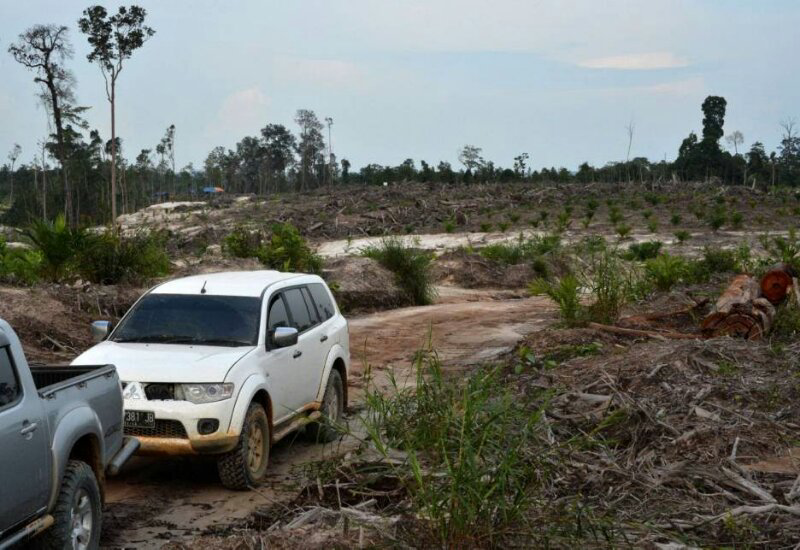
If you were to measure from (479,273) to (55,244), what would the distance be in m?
16.2

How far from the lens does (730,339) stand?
11.5 meters

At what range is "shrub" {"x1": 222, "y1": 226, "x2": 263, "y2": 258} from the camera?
24.5m

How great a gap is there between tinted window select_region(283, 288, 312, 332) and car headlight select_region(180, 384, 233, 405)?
1748mm

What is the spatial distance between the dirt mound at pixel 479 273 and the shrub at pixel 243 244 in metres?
6.74

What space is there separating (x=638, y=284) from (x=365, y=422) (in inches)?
528

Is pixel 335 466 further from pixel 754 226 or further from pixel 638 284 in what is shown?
pixel 754 226

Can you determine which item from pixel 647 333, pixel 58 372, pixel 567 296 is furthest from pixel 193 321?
pixel 567 296

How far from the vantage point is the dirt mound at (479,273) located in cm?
3022

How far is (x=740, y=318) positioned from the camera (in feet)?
40.5

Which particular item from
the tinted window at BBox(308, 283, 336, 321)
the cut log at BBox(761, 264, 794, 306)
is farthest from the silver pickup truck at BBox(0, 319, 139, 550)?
the cut log at BBox(761, 264, 794, 306)

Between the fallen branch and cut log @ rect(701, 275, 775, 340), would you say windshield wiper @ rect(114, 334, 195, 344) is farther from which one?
cut log @ rect(701, 275, 775, 340)

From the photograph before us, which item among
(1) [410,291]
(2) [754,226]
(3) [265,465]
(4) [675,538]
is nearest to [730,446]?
(4) [675,538]

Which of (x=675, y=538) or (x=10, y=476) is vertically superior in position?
(x=10, y=476)

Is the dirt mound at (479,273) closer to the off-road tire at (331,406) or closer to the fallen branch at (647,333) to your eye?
the fallen branch at (647,333)
